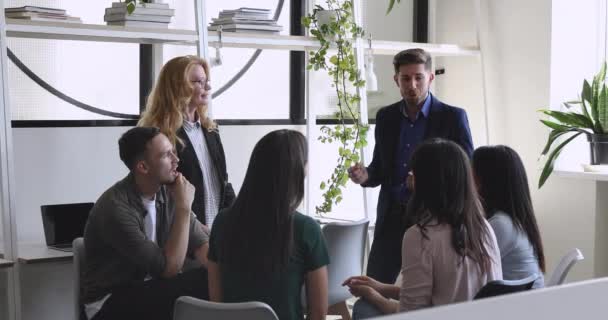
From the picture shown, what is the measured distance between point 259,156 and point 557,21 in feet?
10.1

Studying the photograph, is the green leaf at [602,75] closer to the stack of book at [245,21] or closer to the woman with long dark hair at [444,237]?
the stack of book at [245,21]

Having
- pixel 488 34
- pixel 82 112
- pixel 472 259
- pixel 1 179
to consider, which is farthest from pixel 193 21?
pixel 472 259

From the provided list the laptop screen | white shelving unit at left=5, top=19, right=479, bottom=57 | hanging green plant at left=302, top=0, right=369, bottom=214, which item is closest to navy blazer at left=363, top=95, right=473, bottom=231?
hanging green plant at left=302, top=0, right=369, bottom=214

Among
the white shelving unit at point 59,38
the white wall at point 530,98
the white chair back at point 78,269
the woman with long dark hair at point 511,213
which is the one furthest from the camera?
the white wall at point 530,98

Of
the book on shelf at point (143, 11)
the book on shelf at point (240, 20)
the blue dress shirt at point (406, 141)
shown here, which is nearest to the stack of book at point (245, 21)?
the book on shelf at point (240, 20)

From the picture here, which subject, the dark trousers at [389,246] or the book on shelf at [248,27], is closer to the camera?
the dark trousers at [389,246]

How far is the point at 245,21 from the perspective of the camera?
399 cm

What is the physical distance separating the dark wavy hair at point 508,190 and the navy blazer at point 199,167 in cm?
109

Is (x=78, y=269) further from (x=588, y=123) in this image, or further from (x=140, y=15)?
(x=588, y=123)

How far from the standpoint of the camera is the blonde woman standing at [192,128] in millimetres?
3020

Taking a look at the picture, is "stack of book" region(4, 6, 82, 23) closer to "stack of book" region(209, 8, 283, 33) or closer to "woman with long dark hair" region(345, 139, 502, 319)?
"stack of book" region(209, 8, 283, 33)

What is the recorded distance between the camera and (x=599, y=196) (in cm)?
427

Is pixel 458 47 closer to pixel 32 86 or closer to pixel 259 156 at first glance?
pixel 32 86

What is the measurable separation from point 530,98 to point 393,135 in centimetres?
179
